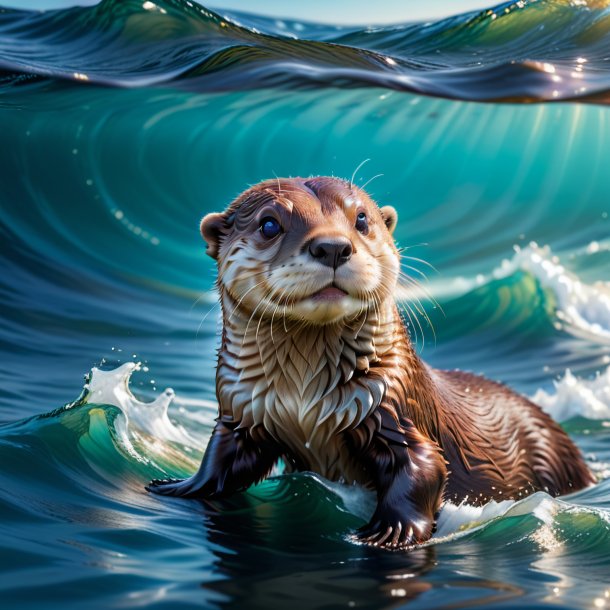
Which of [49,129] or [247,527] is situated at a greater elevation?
[49,129]

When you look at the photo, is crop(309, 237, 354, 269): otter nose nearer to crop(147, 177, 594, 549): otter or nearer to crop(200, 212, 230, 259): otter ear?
crop(147, 177, 594, 549): otter

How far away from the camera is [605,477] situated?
17.3ft

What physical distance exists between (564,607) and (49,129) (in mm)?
7625

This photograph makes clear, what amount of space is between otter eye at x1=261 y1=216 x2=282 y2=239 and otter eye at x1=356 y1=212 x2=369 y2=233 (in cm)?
31

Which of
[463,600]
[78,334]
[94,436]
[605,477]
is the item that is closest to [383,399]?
[463,600]

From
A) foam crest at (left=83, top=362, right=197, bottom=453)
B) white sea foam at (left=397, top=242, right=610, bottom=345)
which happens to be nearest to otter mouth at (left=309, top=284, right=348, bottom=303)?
foam crest at (left=83, top=362, right=197, bottom=453)

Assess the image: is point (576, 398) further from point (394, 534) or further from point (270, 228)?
point (270, 228)

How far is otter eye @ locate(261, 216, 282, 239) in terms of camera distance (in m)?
3.54

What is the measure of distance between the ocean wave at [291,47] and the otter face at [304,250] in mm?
4477

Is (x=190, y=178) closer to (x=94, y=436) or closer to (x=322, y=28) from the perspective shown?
(x=322, y=28)

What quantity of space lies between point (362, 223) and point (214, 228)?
616 mm

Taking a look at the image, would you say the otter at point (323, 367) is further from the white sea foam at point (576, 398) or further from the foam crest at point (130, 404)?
the white sea foam at point (576, 398)

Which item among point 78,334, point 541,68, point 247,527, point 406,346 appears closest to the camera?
point 247,527

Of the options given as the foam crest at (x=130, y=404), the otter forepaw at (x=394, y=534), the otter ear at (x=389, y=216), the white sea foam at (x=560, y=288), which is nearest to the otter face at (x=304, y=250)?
the otter ear at (x=389, y=216)
